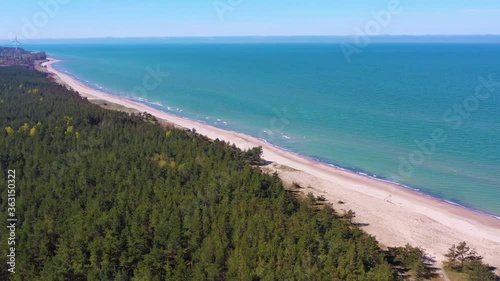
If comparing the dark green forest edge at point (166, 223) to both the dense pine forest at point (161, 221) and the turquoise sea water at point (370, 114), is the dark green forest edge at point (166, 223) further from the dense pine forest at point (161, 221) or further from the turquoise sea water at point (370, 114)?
the turquoise sea water at point (370, 114)

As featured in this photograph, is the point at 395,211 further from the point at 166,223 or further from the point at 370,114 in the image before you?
the point at 370,114

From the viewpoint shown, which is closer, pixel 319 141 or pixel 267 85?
pixel 319 141

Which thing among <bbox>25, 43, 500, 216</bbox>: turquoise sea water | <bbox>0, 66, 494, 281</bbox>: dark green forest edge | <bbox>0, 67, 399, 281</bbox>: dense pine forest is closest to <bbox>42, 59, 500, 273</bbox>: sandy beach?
<bbox>25, 43, 500, 216</bbox>: turquoise sea water

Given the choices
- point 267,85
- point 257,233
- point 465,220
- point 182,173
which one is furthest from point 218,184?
point 267,85

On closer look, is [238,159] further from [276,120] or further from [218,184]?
[276,120]

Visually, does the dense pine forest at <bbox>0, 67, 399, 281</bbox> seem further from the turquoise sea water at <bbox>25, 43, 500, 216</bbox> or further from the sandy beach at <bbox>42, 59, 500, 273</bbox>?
the turquoise sea water at <bbox>25, 43, 500, 216</bbox>

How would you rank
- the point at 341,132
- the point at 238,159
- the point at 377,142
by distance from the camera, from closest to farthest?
the point at 238,159 → the point at 377,142 → the point at 341,132
